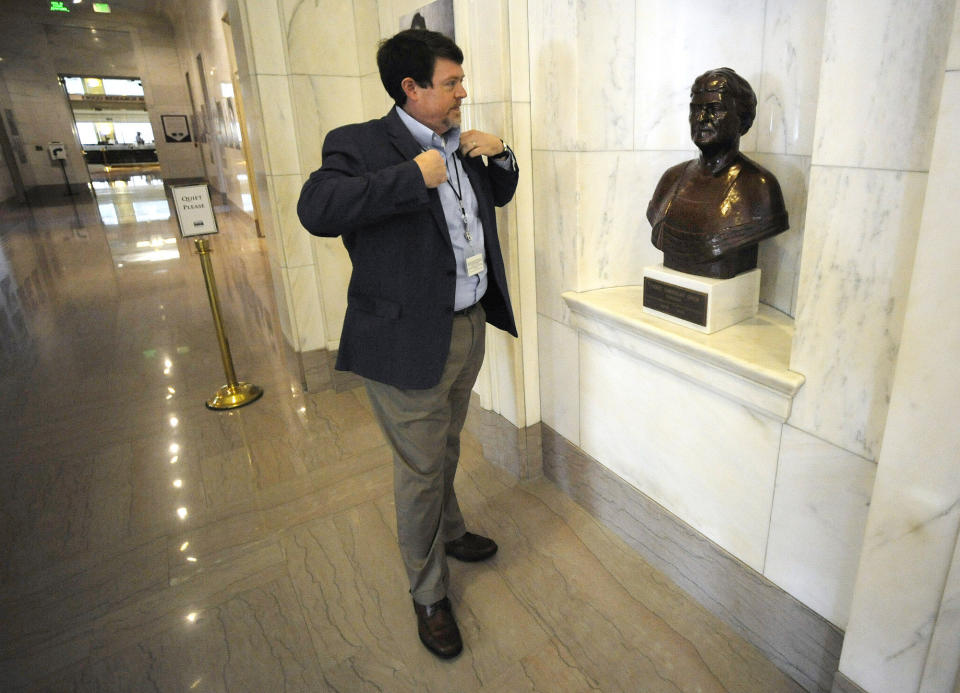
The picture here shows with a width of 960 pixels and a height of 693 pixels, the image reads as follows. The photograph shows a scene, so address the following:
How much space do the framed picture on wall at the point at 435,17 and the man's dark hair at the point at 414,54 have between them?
1.14m

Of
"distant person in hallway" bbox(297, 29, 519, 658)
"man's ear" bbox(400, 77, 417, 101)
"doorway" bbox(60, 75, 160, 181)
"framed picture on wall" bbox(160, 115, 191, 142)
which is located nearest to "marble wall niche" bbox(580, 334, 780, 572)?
"distant person in hallway" bbox(297, 29, 519, 658)

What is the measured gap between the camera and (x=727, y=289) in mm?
1967

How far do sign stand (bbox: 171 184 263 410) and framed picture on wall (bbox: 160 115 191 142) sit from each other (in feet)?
60.2

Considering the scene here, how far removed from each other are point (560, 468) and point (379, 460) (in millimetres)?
1053

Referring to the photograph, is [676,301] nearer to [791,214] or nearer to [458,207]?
[791,214]

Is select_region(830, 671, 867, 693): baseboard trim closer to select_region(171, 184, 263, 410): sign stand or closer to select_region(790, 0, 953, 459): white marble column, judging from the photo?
select_region(790, 0, 953, 459): white marble column

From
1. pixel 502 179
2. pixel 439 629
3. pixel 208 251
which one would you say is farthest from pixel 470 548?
pixel 208 251

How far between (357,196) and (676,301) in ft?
3.96

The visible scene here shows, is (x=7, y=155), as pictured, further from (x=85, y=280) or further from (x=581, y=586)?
(x=581, y=586)

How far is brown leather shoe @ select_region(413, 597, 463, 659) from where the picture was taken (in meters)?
1.96

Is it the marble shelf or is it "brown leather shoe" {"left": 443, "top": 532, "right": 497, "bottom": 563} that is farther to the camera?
"brown leather shoe" {"left": 443, "top": 532, "right": 497, "bottom": 563}

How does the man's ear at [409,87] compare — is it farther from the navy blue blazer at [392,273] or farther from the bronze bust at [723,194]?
the bronze bust at [723,194]

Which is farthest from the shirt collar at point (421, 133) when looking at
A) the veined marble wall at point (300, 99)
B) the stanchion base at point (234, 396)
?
the stanchion base at point (234, 396)

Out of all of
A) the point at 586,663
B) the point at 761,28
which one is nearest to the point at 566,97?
the point at 761,28
